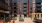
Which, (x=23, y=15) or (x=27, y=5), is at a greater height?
(x=27, y=5)

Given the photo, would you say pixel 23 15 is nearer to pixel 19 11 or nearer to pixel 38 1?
pixel 19 11

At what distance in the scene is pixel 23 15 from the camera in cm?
107

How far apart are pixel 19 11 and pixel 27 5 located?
0.12 m

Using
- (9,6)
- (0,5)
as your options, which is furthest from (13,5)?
(0,5)

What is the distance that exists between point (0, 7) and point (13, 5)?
0.53 feet

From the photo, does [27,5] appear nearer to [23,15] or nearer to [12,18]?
[23,15]

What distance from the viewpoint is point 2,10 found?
3.38 ft

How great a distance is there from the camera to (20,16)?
1.08 m

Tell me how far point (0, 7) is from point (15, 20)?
23cm

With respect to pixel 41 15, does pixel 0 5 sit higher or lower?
higher

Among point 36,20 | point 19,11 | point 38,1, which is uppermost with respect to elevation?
point 38,1

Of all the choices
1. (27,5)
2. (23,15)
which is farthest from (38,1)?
(23,15)

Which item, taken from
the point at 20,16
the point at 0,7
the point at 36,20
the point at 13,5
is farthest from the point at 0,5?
the point at 36,20

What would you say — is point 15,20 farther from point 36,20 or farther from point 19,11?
point 36,20
